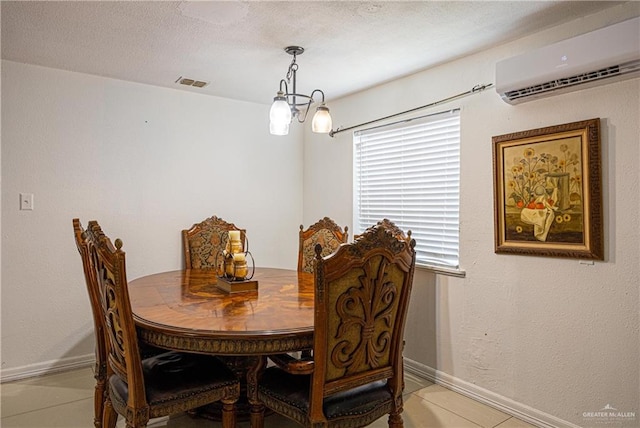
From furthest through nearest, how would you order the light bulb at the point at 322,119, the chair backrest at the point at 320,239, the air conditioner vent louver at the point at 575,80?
the chair backrest at the point at 320,239 < the light bulb at the point at 322,119 < the air conditioner vent louver at the point at 575,80

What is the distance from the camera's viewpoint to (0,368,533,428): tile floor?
2412 mm

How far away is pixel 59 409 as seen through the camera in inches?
101

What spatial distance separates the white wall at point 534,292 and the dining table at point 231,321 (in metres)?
1.08

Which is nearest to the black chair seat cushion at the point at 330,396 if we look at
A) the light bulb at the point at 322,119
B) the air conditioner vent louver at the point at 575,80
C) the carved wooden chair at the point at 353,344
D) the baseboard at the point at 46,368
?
the carved wooden chair at the point at 353,344

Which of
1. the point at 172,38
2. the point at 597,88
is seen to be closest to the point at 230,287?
the point at 172,38

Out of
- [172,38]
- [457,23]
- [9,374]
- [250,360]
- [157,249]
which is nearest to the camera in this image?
[250,360]

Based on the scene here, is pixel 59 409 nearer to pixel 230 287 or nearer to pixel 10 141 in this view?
pixel 230 287

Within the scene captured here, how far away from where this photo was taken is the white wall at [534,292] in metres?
2.09

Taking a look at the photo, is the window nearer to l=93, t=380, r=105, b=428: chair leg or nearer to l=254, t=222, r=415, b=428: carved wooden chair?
l=254, t=222, r=415, b=428: carved wooden chair

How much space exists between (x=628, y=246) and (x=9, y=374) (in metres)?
3.91

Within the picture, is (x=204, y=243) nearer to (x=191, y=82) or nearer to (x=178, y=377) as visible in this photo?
(x=191, y=82)

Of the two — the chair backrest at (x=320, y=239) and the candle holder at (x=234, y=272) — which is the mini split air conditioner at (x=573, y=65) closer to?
the chair backrest at (x=320, y=239)

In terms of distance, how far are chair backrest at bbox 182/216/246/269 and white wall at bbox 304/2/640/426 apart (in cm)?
172

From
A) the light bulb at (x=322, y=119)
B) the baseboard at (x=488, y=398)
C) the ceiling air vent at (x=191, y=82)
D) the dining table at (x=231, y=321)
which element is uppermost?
the ceiling air vent at (x=191, y=82)
